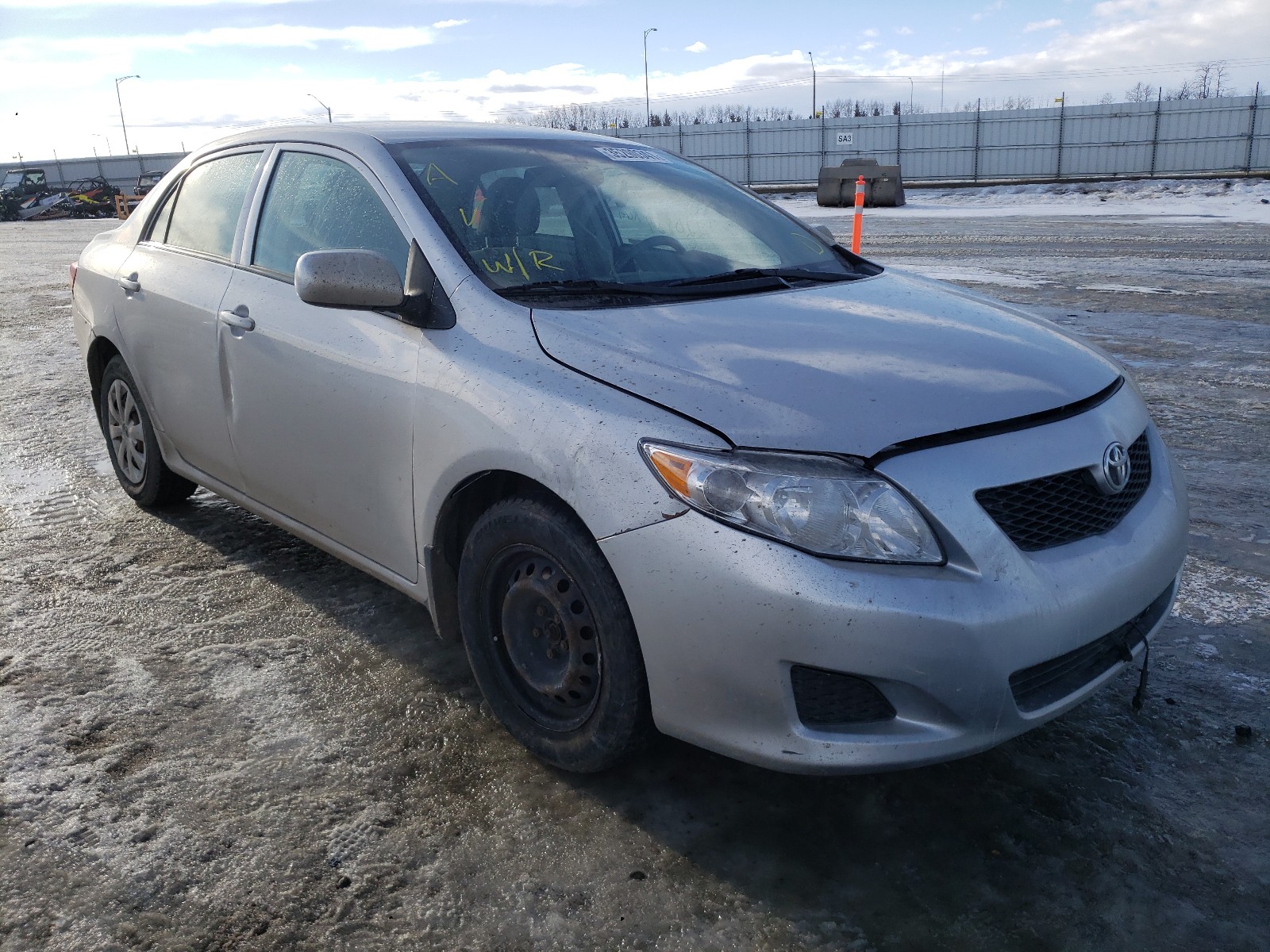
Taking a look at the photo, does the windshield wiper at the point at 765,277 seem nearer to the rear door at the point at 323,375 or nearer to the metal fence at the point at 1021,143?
the rear door at the point at 323,375

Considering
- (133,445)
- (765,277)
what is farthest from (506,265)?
(133,445)

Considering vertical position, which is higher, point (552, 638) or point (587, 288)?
point (587, 288)

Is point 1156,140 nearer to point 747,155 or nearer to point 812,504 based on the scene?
point 747,155

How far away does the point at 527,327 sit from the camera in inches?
104

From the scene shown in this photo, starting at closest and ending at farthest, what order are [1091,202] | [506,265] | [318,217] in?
[506,265], [318,217], [1091,202]

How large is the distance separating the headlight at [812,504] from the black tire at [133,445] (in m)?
3.05

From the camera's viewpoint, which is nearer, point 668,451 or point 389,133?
point 668,451

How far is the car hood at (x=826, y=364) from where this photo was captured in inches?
88.7

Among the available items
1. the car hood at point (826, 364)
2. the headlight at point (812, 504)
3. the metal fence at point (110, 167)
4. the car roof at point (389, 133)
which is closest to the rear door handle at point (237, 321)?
the car roof at point (389, 133)

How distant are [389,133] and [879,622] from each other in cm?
233

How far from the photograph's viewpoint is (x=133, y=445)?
4680 mm

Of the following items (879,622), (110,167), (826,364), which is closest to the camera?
(879,622)

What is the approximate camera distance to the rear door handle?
3481mm

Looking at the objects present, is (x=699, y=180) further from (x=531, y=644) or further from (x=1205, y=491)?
(x=1205, y=491)
